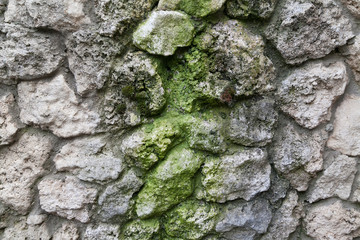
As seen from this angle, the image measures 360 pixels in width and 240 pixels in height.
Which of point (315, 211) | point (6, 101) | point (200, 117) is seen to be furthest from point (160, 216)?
point (6, 101)

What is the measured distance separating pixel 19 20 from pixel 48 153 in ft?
1.67

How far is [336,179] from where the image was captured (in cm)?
110

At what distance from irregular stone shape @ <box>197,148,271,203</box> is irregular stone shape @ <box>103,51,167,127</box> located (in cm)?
32

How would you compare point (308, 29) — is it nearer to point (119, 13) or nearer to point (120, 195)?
point (119, 13)

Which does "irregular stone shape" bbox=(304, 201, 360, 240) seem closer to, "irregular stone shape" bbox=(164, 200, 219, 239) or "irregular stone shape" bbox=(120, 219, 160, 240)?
"irregular stone shape" bbox=(164, 200, 219, 239)

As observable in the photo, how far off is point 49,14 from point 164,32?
1.37ft

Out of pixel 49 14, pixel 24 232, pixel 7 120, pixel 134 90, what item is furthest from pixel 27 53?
pixel 24 232

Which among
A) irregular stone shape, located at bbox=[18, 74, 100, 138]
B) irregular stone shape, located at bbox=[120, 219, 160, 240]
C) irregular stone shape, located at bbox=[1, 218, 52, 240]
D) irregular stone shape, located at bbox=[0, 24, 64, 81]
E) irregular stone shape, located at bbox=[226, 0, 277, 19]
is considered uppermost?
irregular stone shape, located at bbox=[226, 0, 277, 19]

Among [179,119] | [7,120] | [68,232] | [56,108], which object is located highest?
[179,119]

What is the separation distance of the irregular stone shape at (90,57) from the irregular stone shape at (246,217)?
2.32ft

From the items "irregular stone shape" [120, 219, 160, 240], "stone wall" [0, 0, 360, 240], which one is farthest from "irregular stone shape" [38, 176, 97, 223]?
"irregular stone shape" [120, 219, 160, 240]

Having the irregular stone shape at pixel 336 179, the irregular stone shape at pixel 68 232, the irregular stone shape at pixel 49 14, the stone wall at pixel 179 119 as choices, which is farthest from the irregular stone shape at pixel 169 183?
the irregular stone shape at pixel 49 14

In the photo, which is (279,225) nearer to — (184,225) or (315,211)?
(315,211)

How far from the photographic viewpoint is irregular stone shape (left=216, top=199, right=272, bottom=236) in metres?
1.10
